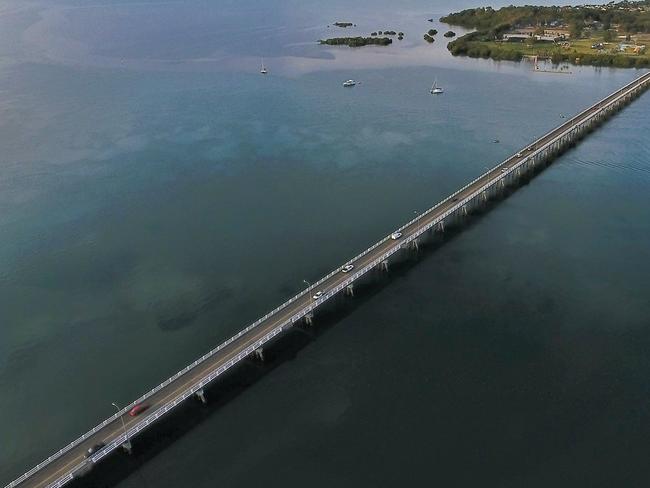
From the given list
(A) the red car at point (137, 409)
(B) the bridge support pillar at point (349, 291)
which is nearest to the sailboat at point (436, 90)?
(B) the bridge support pillar at point (349, 291)

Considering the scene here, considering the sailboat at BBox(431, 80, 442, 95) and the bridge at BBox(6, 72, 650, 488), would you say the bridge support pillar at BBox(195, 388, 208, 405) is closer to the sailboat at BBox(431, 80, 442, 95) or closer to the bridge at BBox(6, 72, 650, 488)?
the bridge at BBox(6, 72, 650, 488)

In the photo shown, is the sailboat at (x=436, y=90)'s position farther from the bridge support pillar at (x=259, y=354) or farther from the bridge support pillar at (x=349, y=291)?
the bridge support pillar at (x=259, y=354)

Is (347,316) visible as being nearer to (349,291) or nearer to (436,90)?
(349,291)

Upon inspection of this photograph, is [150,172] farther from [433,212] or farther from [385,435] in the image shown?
[385,435]

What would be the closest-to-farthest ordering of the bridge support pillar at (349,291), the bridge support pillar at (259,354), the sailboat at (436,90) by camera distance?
the bridge support pillar at (259,354), the bridge support pillar at (349,291), the sailboat at (436,90)

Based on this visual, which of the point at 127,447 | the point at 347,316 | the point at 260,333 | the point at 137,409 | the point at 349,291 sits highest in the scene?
the point at 260,333

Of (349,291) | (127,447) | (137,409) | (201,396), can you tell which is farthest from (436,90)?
(127,447)
